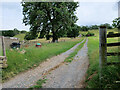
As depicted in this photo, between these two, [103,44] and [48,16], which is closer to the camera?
[103,44]

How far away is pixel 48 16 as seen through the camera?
20.3 metres

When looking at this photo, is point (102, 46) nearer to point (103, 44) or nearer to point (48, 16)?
point (103, 44)

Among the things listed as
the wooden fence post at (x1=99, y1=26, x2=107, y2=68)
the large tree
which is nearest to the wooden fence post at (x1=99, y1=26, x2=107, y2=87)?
the wooden fence post at (x1=99, y1=26, x2=107, y2=68)

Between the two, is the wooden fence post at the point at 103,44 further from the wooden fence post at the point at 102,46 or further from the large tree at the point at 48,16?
the large tree at the point at 48,16

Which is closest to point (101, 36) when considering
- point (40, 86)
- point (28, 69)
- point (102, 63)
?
point (102, 63)

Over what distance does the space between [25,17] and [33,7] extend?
3657mm

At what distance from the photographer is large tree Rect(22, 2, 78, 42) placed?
18250mm

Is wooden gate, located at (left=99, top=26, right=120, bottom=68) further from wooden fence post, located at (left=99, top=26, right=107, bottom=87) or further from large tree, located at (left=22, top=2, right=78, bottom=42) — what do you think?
large tree, located at (left=22, top=2, right=78, bottom=42)

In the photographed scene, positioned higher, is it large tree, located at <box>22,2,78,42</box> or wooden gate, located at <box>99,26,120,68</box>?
large tree, located at <box>22,2,78,42</box>

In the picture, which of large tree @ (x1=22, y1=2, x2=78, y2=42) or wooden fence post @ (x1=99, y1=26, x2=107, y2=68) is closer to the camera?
wooden fence post @ (x1=99, y1=26, x2=107, y2=68)

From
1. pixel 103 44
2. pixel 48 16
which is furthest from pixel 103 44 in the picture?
pixel 48 16

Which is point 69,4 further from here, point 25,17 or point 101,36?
point 101,36

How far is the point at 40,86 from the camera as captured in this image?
3559mm

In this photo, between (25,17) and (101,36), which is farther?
(25,17)
